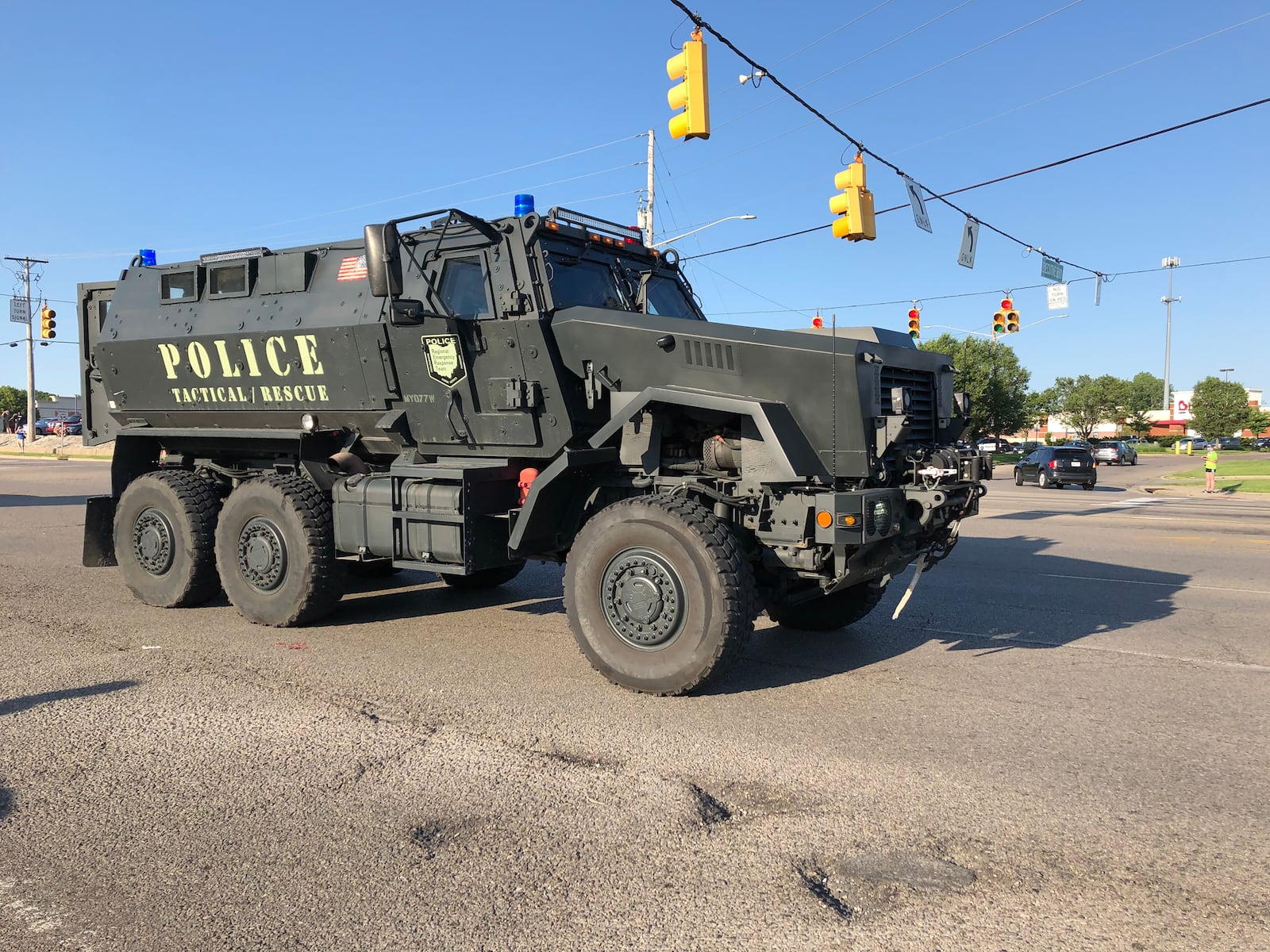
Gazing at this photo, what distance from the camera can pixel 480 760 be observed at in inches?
172

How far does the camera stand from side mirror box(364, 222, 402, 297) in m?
5.95

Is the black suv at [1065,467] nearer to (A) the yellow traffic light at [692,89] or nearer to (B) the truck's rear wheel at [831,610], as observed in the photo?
(A) the yellow traffic light at [692,89]

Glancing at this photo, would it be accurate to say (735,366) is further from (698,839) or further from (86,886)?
(86,886)

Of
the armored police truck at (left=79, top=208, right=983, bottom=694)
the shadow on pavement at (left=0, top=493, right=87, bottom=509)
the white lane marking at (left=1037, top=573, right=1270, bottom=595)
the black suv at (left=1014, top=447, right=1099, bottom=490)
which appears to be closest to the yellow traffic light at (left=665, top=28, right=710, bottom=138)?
the armored police truck at (left=79, top=208, right=983, bottom=694)

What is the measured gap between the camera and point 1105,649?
21.6ft

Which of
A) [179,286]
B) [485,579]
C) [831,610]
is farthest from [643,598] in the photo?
[179,286]

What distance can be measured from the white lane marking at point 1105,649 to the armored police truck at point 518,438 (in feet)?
3.02

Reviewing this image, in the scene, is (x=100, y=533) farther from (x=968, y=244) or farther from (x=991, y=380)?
(x=991, y=380)

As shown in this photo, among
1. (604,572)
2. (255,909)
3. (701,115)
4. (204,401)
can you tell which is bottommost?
(255,909)

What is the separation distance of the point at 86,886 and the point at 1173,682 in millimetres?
5792

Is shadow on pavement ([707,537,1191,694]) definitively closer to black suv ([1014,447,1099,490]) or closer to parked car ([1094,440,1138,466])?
black suv ([1014,447,1099,490])

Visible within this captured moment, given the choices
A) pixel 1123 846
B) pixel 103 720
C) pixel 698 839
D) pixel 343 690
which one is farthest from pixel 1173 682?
pixel 103 720

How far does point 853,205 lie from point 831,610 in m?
10.0

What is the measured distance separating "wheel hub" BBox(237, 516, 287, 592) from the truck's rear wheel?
3763 mm
